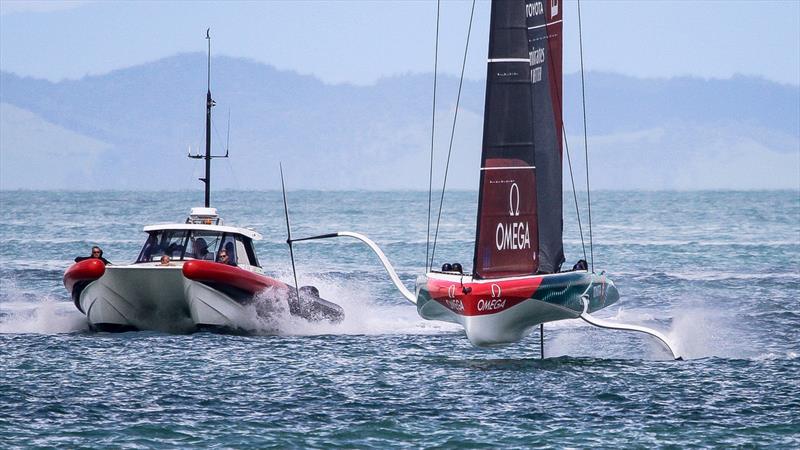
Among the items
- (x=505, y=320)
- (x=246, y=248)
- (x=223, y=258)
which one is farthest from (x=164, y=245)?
(x=505, y=320)

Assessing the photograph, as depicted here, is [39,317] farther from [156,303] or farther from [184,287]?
[184,287]

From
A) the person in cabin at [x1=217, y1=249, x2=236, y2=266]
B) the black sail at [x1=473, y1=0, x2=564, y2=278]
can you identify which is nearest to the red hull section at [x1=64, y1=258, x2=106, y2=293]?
the person in cabin at [x1=217, y1=249, x2=236, y2=266]

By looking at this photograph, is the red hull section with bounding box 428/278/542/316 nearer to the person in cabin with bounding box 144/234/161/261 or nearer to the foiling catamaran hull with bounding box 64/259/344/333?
the foiling catamaran hull with bounding box 64/259/344/333

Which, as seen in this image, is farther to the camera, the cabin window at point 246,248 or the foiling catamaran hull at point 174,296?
the cabin window at point 246,248

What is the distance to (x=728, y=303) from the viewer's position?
130ft

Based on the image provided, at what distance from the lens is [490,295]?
2372 centimetres

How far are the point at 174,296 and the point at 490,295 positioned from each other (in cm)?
827

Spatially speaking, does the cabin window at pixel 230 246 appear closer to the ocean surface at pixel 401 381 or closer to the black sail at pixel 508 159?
the ocean surface at pixel 401 381

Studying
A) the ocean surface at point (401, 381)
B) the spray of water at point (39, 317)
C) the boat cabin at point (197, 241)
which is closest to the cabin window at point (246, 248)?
the boat cabin at point (197, 241)

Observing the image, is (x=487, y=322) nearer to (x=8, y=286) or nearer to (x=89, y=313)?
(x=89, y=313)

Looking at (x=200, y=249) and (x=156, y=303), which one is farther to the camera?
(x=200, y=249)

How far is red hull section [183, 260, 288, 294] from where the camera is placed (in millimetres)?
28125

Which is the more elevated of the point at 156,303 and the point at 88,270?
the point at 88,270

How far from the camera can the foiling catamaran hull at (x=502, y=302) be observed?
23.8 m
